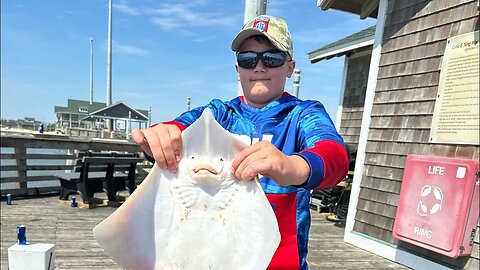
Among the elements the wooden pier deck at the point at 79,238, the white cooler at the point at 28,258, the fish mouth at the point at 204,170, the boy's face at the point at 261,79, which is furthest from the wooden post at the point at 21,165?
the fish mouth at the point at 204,170

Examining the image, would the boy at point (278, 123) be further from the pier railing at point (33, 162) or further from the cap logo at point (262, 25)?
the pier railing at point (33, 162)

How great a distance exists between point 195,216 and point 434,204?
334 centimetres

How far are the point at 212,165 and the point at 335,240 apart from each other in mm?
4438

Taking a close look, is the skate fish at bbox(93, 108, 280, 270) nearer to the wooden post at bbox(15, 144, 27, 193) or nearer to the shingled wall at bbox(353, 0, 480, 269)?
the shingled wall at bbox(353, 0, 480, 269)

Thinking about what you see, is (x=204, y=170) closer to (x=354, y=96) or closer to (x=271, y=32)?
(x=271, y=32)

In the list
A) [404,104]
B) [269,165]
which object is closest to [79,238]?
[269,165]

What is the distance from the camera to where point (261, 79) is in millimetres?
1266

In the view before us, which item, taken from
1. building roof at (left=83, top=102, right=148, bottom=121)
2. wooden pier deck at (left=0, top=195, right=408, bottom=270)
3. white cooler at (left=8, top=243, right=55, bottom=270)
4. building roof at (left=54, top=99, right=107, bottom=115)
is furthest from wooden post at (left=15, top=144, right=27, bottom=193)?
building roof at (left=54, top=99, right=107, bottom=115)

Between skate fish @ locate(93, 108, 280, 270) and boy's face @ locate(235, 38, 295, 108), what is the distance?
1.27 ft

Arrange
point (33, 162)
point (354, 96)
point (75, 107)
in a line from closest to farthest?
1. point (33, 162)
2. point (354, 96)
3. point (75, 107)

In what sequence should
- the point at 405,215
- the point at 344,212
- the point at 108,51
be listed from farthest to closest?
1. the point at 108,51
2. the point at 344,212
3. the point at 405,215

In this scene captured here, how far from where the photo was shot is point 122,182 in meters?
6.79

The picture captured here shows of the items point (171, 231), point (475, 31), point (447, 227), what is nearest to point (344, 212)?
point (447, 227)

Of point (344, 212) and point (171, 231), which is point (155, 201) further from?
point (344, 212)
